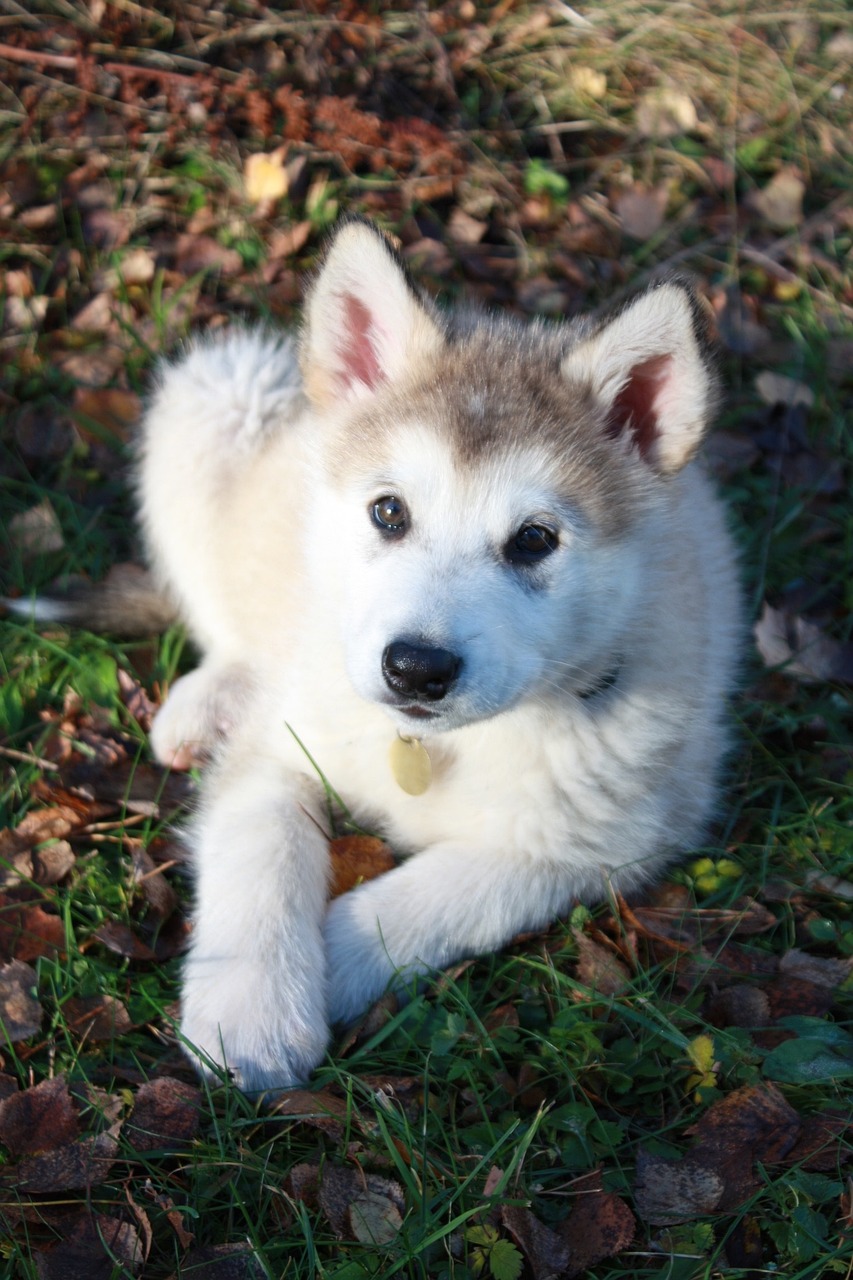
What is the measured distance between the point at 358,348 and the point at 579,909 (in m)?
1.45

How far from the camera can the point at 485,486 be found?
2295mm

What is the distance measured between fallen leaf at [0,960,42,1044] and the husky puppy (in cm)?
35

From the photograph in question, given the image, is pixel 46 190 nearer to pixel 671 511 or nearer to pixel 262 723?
pixel 262 723

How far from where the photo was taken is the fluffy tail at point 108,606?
341cm

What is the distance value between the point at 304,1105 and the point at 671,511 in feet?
4.92

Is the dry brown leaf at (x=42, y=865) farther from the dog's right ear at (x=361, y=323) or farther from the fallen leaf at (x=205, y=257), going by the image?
the fallen leaf at (x=205, y=257)

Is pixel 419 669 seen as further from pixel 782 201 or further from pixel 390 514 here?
pixel 782 201

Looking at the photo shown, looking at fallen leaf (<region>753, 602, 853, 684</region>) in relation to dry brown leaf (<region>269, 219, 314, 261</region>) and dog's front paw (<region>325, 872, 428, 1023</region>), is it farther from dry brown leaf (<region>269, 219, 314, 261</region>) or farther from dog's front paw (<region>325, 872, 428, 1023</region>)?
dry brown leaf (<region>269, 219, 314, 261</region>)

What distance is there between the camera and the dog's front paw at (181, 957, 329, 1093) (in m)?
2.29

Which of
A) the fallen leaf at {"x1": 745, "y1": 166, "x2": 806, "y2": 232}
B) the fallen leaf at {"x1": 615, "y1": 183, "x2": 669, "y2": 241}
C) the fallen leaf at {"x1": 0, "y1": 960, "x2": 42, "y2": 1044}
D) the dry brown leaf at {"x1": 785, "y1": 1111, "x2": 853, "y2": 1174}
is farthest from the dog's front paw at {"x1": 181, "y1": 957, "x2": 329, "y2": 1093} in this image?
the fallen leaf at {"x1": 745, "y1": 166, "x2": 806, "y2": 232}

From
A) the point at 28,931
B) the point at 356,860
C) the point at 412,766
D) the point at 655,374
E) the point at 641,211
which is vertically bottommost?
the point at 28,931

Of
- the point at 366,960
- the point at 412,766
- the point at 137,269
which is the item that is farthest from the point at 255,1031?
the point at 137,269

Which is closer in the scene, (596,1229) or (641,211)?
(596,1229)

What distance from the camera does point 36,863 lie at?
2.83 metres
